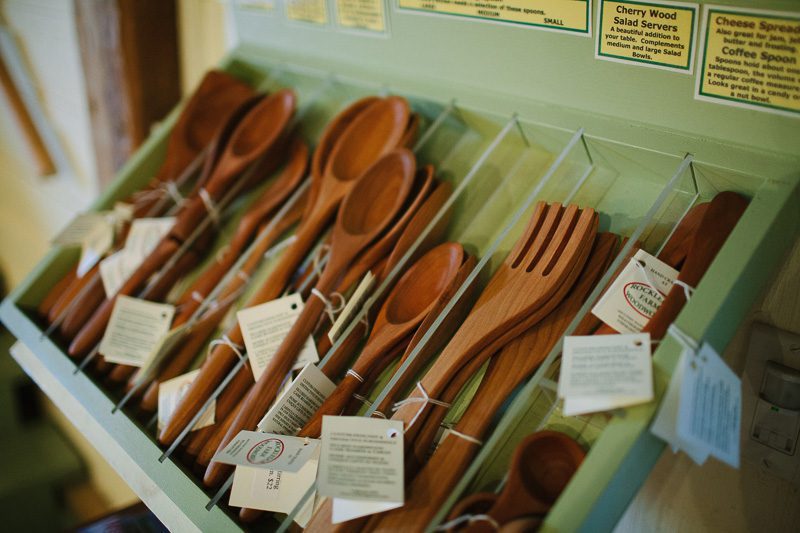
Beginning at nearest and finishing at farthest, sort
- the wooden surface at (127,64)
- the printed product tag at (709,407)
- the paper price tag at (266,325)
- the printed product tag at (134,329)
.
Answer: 1. the printed product tag at (709,407)
2. the paper price tag at (266,325)
3. the printed product tag at (134,329)
4. the wooden surface at (127,64)

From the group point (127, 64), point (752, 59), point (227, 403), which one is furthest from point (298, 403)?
point (127, 64)

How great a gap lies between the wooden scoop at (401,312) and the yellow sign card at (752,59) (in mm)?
335

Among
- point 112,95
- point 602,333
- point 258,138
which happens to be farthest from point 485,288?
point 112,95

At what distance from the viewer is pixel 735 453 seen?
0.55 metres

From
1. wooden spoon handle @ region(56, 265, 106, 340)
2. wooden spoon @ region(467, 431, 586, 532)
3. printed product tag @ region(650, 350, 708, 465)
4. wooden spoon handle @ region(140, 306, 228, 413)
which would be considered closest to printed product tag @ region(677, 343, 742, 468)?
printed product tag @ region(650, 350, 708, 465)

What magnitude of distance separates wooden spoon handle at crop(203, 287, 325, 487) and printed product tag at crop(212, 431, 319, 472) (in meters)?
0.07

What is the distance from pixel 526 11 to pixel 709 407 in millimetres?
528

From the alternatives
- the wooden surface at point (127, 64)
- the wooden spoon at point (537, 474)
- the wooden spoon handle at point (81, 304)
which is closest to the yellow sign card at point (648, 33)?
the wooden spoon at point (537, 474)

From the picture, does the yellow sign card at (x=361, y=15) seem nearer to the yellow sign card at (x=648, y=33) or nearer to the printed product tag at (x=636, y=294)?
the yellow sign card at (x=648, y=33)

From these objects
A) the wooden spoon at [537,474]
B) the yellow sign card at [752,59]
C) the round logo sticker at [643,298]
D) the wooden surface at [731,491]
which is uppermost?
the yellow sign card at [752,59]

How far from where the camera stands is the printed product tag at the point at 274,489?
73 cm

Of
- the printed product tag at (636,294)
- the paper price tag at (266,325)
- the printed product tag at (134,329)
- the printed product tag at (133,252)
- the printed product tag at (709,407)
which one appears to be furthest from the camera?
the printed product tag at (133,252)

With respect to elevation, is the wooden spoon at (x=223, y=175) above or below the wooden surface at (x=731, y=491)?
above

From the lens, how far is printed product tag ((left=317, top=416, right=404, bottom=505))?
0.60 metres
